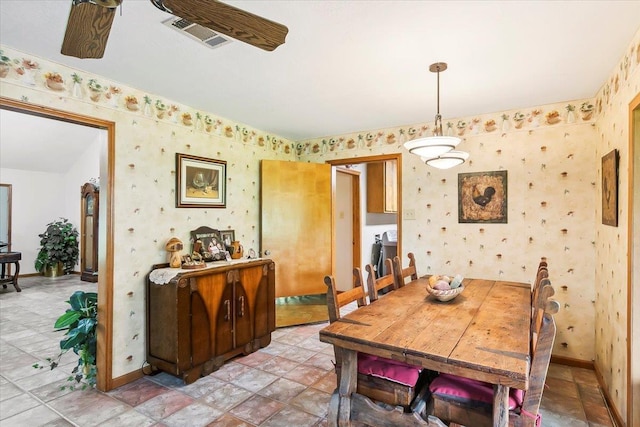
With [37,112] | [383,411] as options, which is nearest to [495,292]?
[383,411]

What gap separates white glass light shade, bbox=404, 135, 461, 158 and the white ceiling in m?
0.55

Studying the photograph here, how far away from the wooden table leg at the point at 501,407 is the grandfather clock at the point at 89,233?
711cm

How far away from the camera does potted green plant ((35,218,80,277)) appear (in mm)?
6852

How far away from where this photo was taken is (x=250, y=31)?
123 centimetres

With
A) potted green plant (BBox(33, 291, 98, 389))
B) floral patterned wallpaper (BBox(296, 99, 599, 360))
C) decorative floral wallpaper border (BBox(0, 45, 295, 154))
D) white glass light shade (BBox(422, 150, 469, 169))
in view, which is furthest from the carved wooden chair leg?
decorative floral wallpaper border (BBox(0, 45, 295, 154))

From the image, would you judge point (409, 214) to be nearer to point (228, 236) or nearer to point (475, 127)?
point (475, 127)

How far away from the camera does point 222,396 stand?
2.42 metres

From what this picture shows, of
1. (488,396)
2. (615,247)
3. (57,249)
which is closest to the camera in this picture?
(488,396)

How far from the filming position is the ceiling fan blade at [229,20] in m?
1.10

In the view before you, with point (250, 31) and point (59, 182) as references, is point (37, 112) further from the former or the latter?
point (59, 182)

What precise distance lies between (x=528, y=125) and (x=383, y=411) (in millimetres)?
2945

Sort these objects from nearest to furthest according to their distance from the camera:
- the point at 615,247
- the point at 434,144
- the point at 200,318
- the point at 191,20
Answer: the point at 191,20 < the point at 434,144 < the point at 615,247 < the point at 200,318

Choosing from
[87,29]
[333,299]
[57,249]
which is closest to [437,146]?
[333,299]

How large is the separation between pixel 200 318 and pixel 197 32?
205 centimetres
